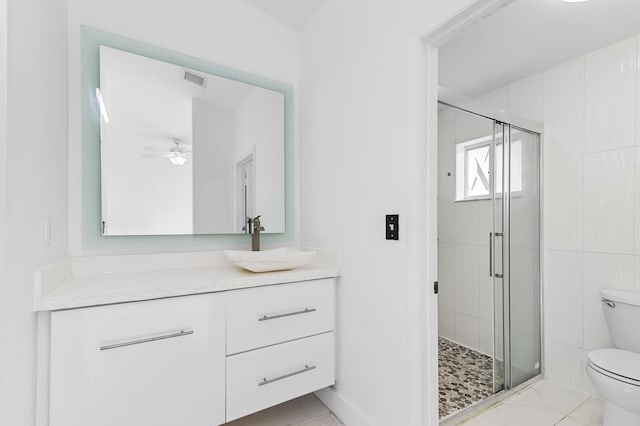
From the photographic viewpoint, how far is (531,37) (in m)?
1.83

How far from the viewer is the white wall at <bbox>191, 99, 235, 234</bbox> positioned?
182 centimetres

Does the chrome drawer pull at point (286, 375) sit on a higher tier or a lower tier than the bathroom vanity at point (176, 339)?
lower

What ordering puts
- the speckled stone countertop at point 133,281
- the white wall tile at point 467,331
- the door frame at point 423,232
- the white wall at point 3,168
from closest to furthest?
the white wall at point 3,168 → the speckled stone countertop at point 133,281 → the door frame at point 423,232 → the white wall tile at point 467,331

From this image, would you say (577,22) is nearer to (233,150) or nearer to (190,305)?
(233,150)

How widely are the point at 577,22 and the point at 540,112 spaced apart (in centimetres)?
62

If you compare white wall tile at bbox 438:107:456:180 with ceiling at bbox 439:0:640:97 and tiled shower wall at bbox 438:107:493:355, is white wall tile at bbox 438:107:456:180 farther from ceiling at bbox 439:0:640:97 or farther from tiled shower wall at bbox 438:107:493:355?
ceiling at bbox 439:0:640:97

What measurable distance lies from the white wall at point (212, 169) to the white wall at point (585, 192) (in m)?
2.13

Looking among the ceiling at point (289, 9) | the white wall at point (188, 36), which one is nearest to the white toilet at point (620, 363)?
the white wall at point (188, 36)

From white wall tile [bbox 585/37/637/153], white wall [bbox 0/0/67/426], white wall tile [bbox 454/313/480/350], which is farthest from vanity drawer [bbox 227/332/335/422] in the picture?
white wall tile [bbox 585/37/637/153]

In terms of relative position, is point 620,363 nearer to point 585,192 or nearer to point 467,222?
point 585,192

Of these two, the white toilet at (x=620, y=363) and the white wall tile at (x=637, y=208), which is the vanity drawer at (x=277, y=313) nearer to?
the white toilet at (x=620, y=363)

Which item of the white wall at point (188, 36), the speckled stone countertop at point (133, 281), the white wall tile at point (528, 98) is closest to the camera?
the speckled stone countertop at point (133, 281)

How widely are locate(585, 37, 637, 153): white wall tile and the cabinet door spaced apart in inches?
94.5

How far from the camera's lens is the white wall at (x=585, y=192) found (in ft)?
5.93
